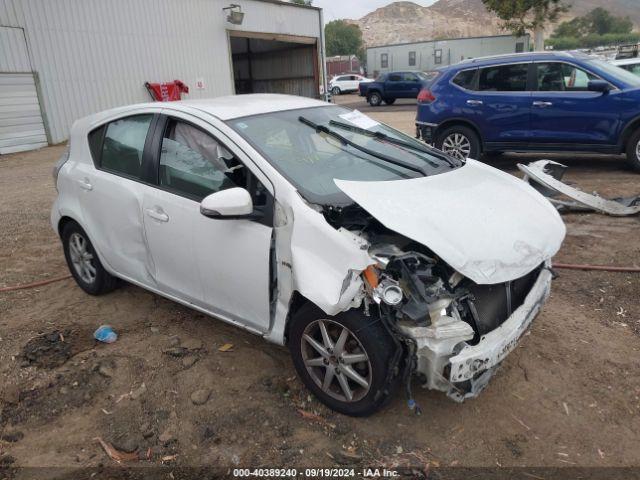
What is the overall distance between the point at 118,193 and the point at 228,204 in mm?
1351

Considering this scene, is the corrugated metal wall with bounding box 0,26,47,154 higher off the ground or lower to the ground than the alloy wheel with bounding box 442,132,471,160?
higher

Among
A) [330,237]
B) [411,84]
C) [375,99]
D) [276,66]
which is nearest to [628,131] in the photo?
[330,237]

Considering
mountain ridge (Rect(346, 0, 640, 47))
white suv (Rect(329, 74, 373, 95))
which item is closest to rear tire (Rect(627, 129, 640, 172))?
white suv (Rect(329, 74, 373, 95))

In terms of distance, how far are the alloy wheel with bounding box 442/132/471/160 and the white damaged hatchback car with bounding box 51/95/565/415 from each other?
16.0 feet

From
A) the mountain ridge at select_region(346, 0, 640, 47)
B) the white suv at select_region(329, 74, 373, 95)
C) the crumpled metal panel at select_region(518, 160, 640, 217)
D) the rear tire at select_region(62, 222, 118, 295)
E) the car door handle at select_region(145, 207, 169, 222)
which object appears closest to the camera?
the car door handle at select_region(145, 207, 169, 222)

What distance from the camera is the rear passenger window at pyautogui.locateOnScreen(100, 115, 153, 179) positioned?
3.64m

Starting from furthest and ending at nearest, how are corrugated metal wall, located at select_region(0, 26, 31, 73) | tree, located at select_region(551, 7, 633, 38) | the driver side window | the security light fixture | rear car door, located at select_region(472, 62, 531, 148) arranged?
tree, located at select_region(551, 7, 633, 38)
the security light fixture
corrugated metal wall, located at select_region(0, 26, 31, 73)
rear car door, located at select_region(472, 62, 531, 148)
the driver side window

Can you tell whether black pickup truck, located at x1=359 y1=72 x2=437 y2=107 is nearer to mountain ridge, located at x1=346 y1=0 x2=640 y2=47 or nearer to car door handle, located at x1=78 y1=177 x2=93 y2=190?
car door handle, located at x1=78 y1=177 x2=93 y2=190

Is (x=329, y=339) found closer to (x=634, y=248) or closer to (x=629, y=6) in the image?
(x=634, y=248)

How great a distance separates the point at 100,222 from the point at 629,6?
718ft

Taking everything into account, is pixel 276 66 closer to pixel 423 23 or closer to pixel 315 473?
pixel 315 473

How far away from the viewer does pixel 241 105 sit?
3.60 m

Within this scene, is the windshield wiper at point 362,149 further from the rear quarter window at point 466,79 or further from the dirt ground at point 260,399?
the rear quarter window at point 466,79

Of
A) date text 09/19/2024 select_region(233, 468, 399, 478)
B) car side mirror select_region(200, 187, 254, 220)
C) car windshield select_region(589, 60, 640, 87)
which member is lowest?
date text 09/19/2024 select_region(233, 468, 399, 478)
